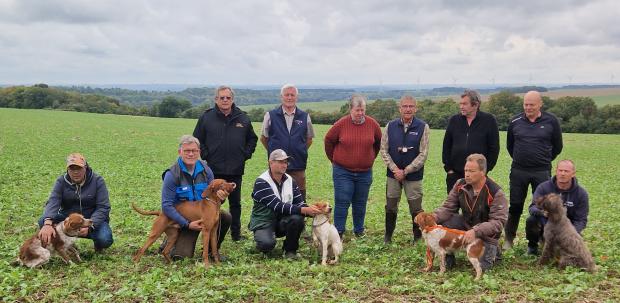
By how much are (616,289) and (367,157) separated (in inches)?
162

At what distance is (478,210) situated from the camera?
23.5ft

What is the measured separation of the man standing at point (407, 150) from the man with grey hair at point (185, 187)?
315cm

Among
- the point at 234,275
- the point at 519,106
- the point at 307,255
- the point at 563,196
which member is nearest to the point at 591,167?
the point at 563,196

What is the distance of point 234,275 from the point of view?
22.1ft

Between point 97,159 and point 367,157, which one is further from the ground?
point 367,157

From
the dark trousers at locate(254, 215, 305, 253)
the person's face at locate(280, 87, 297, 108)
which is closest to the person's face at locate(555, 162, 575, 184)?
the dark trousers at locate(254, 215, 305, 253)

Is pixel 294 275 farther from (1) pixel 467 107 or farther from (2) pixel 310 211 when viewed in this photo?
(1) pixel 467 107

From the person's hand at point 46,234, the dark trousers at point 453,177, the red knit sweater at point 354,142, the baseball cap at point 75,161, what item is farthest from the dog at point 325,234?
the person's hand at point 46,234

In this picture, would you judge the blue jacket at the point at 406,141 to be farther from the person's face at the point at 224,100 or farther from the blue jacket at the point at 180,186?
the blue jacket at the point at 180,186

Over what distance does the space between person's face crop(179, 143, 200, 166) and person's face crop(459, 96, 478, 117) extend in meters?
4.22

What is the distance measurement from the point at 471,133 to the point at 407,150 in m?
1.07

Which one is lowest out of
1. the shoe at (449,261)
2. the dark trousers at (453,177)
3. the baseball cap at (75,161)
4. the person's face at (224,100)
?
the shoe at (449,261)

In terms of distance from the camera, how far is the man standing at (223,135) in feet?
27.9

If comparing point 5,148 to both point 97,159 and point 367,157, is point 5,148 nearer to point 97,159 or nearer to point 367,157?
point 97,159
